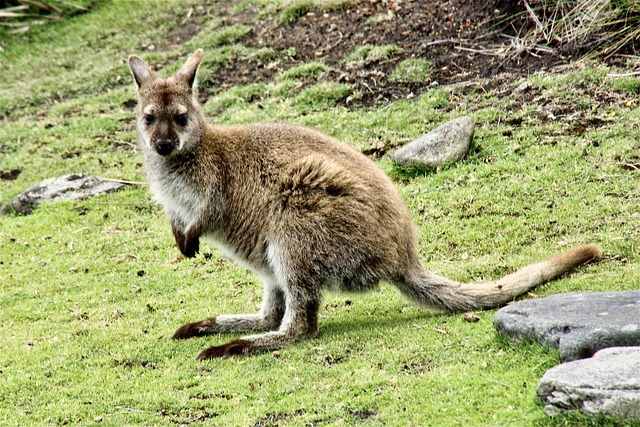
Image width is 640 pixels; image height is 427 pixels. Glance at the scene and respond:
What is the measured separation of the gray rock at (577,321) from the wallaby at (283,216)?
3.08 ft

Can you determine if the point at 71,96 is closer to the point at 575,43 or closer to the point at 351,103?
the point at 351,103

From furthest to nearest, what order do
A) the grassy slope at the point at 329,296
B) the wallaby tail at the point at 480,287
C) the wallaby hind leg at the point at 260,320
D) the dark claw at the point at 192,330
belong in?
the wallaby hind leg at the point at 260,320
the dark claw at the point at 192,330
the wallaby tail at the point at 480,287
the grassy slope at the point at 329,296

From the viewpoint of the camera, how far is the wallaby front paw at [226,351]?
18.8 feet

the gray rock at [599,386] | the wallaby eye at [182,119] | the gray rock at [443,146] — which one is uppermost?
the wallaby eye at [182,119]

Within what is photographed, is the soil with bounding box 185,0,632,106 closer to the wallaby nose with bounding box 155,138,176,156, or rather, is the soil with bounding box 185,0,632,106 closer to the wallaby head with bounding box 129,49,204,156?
the wallaby head with bounding box 129,49,204,156

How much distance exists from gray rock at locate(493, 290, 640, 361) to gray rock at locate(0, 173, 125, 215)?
6.48 meters

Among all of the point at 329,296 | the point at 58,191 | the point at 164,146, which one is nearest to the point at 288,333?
the point at 329,296

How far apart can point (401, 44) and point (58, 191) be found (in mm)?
5134

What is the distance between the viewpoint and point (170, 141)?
20.2 ft

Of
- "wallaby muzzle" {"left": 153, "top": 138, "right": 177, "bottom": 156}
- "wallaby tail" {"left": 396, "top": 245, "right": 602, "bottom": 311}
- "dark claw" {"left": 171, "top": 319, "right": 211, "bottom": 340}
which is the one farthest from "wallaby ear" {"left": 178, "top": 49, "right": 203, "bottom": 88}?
"wallaby tail" {"left": 396, "top": 245, "right": 602, "bottom": 311}

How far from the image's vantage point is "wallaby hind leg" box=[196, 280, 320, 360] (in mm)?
5770

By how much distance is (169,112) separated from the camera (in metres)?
6.29

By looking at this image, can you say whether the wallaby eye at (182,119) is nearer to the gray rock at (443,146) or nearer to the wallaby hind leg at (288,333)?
the wallaby hind leg at (288,333)

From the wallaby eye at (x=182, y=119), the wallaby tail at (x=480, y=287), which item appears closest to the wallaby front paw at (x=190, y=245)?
the wallaby eye at (x=182, y=119)
